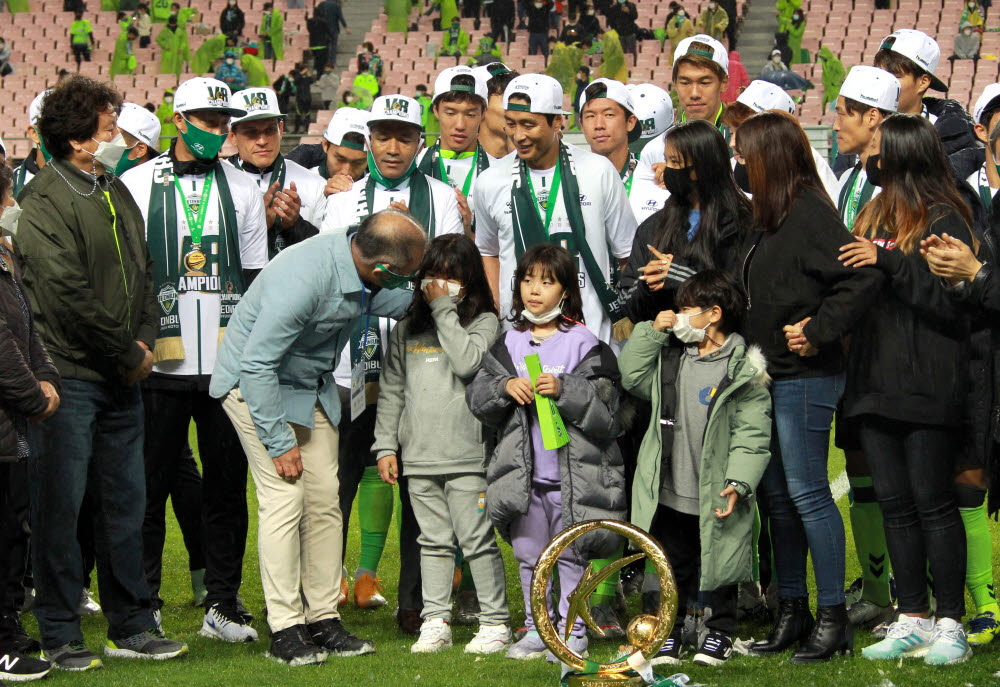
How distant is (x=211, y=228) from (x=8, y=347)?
4.89ft

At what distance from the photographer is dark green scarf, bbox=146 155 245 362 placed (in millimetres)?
6211

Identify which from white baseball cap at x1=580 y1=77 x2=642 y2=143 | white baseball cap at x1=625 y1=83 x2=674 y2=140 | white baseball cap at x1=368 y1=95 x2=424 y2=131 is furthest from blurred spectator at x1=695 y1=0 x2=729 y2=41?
white baseball cap at x1=368 y1=95 x2=424 y2=131

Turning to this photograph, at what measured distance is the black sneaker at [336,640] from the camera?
5.68 metres

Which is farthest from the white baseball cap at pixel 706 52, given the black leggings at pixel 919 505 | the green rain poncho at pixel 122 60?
the green rain poncho at pixel 122 60

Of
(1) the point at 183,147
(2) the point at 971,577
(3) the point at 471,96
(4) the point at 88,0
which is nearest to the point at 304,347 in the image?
(1) the point at 183,147

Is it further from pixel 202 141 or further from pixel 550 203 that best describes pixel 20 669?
pixel 550 203

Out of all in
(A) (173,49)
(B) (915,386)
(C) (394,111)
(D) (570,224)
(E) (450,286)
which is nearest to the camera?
(B) (915,386)

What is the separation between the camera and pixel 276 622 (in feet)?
18.5

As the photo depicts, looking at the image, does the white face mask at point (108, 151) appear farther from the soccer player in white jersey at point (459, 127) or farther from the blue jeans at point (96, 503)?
the soccer player in white jersey at point (459, 127)

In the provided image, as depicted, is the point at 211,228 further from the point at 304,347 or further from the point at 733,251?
the point at 733,251

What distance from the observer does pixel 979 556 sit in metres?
5.55

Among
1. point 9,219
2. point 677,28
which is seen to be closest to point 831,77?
point 677,28

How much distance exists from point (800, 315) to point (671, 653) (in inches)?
56.0

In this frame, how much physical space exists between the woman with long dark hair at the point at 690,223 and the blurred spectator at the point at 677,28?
21255 millimetres
